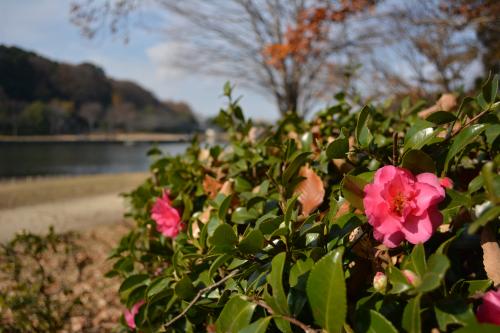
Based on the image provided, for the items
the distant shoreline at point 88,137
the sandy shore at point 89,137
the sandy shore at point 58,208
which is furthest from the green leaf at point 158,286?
the sandy shore at point 89,137

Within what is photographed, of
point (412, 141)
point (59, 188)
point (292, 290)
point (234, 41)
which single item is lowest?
point (59, 188)

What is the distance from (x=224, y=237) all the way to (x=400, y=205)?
0.28 m

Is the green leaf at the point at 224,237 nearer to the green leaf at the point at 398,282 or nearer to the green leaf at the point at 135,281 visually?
the green leaf at the point at 398,282

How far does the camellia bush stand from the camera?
1.69ft

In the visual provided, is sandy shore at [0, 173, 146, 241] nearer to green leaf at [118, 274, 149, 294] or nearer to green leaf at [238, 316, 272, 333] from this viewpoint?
green leaf at [118, 274, 149, 294]

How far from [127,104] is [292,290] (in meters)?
61.6

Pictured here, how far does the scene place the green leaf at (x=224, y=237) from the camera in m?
0.62

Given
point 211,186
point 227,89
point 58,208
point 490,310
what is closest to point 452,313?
point 490,310

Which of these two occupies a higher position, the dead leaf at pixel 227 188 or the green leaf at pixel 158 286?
the dead leaf at pixel 227 188

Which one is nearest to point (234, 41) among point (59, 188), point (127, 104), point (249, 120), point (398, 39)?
point (398, 39)

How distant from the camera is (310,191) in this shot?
0.85 m

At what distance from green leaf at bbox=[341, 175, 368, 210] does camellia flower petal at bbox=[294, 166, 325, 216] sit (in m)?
0.21

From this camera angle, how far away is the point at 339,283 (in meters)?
0.50

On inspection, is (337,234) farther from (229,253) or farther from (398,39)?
(398,39)
